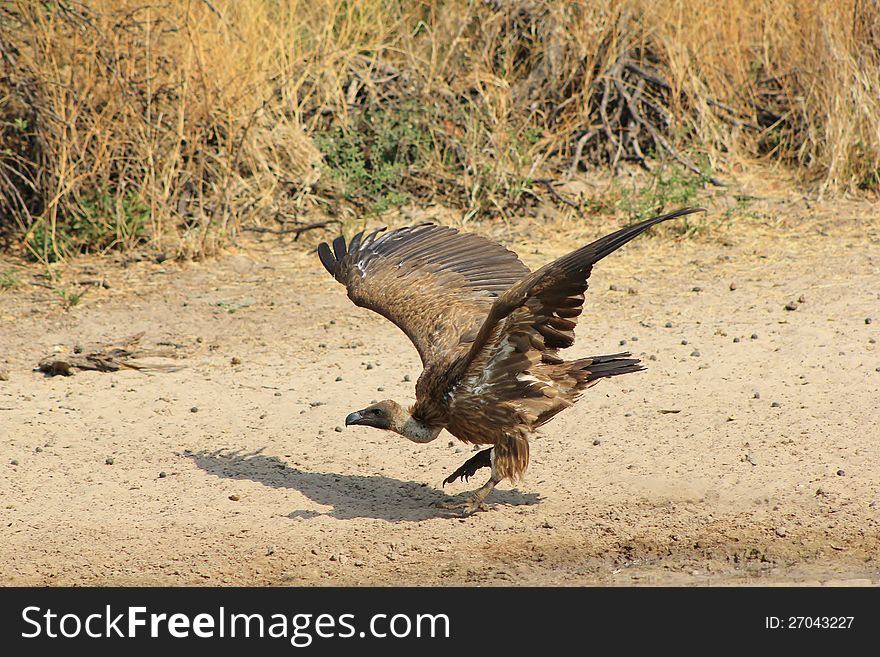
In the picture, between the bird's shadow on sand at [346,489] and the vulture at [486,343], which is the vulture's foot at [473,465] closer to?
the vulture at [486,343]

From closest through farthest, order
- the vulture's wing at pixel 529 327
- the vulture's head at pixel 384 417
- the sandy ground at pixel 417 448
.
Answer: the vulture's wing at pixel 529 327 < the sandy ground at pixel 417 448 < the vulture's head at pixel 384 417

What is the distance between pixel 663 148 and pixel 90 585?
641 cm

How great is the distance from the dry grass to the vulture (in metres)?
3.13

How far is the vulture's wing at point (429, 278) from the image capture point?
225 inches

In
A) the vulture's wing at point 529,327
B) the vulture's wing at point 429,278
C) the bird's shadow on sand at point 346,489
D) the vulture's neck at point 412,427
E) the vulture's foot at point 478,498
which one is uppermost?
the vulture's wing at point 529,327

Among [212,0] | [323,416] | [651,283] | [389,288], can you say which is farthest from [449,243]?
[212,0]

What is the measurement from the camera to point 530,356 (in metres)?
5.08

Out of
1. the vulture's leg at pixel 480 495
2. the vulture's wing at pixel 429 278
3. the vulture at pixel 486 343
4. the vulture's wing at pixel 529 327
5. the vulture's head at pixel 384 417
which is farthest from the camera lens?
Result: the vulture's wing at pixel 429 278

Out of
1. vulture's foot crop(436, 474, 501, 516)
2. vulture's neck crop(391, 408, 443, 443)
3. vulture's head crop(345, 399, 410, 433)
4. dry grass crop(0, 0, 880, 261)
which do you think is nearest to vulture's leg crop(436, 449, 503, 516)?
vulture's foot crop(436, 474, 501, 516)

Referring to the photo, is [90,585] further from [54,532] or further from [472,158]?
[472,158]

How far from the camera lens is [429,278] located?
6180 millimetres

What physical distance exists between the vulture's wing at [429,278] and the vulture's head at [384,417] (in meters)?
0.28

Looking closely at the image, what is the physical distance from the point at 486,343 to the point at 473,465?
78cm

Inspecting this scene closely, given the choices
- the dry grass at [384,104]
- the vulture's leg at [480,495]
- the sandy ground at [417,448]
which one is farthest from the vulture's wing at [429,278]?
the dry grass at [384,104]
